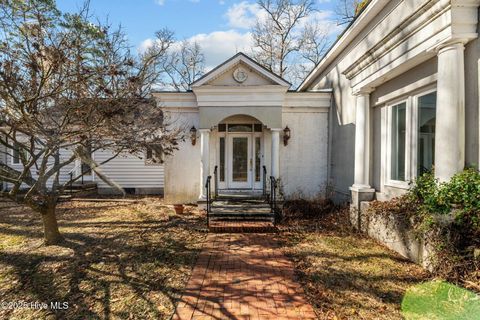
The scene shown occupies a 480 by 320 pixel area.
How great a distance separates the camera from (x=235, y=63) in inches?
389

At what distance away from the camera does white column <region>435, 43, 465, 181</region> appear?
463cm

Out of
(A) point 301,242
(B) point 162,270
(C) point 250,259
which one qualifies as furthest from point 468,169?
(B) point 162,270

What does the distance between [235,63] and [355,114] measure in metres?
4.21

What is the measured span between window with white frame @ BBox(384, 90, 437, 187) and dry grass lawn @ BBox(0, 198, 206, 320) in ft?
15.8

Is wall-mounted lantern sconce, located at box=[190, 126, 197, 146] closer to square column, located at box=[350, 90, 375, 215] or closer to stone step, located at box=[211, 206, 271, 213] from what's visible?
stone step, located at box=[211, 206, 271, 213]

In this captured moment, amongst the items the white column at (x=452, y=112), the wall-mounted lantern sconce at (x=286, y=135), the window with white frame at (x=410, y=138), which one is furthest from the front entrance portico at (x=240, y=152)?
the white column at (x=452, y=112)

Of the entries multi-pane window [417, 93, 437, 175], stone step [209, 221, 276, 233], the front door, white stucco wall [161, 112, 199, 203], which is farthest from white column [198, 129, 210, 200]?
multi-pane window [417, 93, 437, 175]

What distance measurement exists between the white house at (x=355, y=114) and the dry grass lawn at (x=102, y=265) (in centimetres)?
231

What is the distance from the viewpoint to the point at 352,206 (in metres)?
7.84

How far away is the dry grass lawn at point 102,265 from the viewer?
3.92 m

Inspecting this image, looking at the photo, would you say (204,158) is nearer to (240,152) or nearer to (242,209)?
(240,152)

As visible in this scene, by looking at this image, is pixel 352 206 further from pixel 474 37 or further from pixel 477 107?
pixel 474 37

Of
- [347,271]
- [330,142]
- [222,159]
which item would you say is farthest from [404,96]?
[222,159]

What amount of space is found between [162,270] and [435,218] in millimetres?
4408
